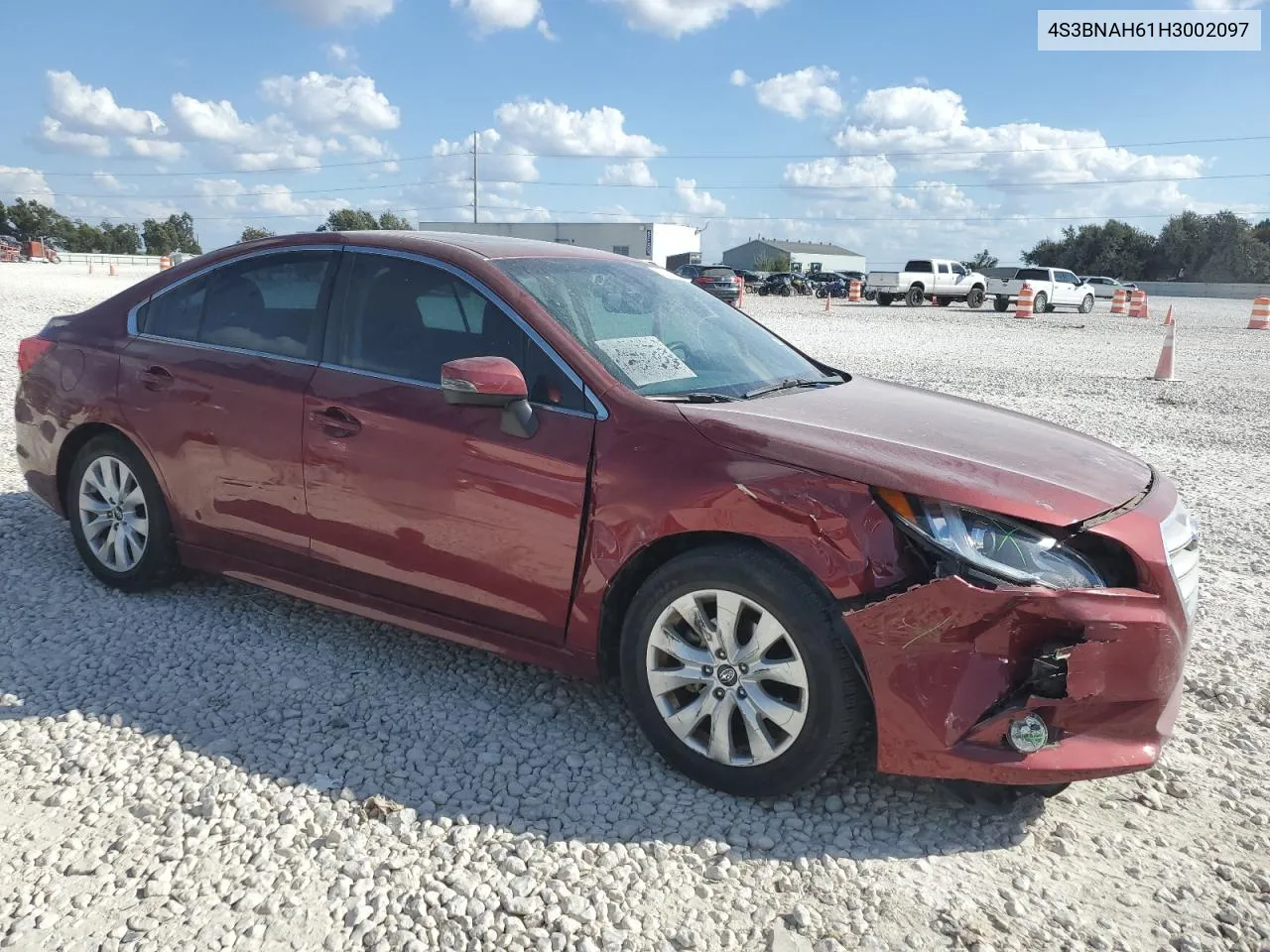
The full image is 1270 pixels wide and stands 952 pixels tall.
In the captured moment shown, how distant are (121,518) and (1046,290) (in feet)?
118

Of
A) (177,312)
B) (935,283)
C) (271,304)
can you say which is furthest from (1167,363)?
(935,283)

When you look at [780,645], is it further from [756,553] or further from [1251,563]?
[1251,563]

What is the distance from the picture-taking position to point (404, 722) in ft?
11.1

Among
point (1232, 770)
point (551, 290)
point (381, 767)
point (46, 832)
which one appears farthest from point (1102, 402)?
point (46, 832)

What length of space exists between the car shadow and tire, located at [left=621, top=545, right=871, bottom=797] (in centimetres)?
15

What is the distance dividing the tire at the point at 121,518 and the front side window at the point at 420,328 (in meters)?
1.21

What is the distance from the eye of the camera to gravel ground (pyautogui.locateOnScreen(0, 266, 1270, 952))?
7.88 feet

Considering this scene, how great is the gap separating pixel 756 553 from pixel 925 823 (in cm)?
99

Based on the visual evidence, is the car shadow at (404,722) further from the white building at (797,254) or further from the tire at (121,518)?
the white building at (797,254)

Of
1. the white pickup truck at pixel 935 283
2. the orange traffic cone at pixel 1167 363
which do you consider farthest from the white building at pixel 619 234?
the orange traffic cone at pixel 1167 363

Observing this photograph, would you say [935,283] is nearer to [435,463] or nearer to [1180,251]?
[435,463]

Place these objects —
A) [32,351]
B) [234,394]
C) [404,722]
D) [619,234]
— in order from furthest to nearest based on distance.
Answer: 1. [619,234]
2. [32,351]
3. [234,394]
4. [404,722]

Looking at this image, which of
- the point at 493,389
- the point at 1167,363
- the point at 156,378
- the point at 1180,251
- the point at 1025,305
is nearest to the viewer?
the point at 493,389

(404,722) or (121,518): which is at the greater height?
(121,518)
